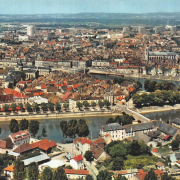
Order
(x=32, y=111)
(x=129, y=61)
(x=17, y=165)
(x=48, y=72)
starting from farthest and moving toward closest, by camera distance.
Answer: (x=129, y=61), (x=48, y=72), (x=32, y=111), (x=17, y=165)

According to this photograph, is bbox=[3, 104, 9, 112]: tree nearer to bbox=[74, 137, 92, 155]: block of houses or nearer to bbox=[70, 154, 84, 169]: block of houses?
bbox=[74, 137, 92, 155]: block of houses

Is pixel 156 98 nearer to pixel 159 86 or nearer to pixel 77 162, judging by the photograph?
pixel 159 86

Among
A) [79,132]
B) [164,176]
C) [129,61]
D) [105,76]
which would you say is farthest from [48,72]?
[164,176]

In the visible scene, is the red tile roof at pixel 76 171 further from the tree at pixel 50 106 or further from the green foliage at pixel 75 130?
the tree at pixel 50 106

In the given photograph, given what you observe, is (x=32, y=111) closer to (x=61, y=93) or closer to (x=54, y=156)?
(x=61, y=93)

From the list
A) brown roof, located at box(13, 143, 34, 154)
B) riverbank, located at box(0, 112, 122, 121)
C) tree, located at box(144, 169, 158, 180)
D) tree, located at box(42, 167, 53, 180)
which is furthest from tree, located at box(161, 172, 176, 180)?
riverbank, located at box(0, 112, 122, 121)

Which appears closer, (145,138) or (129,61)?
(145,138)
